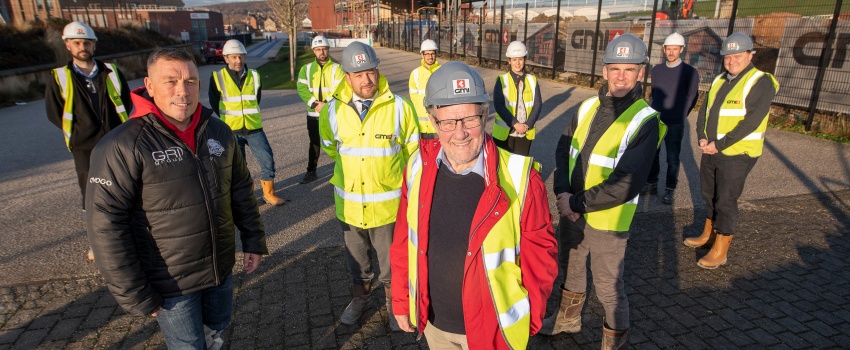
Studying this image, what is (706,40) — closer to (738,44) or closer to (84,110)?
(738,44)

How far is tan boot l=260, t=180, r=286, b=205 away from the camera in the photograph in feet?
20.3

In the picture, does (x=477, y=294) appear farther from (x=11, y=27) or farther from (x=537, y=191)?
(x=11, y=27)

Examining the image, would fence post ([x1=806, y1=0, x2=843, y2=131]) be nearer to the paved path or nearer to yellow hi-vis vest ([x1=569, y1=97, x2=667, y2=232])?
the paved path

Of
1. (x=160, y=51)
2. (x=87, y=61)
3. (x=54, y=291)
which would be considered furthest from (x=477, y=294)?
(x=87, y=61)

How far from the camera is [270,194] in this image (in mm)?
6266

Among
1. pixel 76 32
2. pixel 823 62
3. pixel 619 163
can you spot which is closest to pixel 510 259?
pixel 619 163

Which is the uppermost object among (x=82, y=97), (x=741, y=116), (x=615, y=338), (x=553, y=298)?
(x=82, y=97)

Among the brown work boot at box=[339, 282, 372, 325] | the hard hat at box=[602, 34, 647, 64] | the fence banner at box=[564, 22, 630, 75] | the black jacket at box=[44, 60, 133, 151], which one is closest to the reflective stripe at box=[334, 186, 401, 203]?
the brown work boot at box=[339, 282, 372, 325]

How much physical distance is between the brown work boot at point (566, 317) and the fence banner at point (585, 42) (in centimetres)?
1305

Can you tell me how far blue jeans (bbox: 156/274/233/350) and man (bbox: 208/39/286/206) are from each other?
12.3 ft

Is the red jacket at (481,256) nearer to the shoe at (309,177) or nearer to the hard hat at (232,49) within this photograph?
the hard hat at (232,49)

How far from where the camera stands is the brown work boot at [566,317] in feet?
11.2

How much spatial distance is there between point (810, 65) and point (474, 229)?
1127 centimetres

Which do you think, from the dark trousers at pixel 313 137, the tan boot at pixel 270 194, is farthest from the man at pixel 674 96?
the tan boot at pixel 270 194
